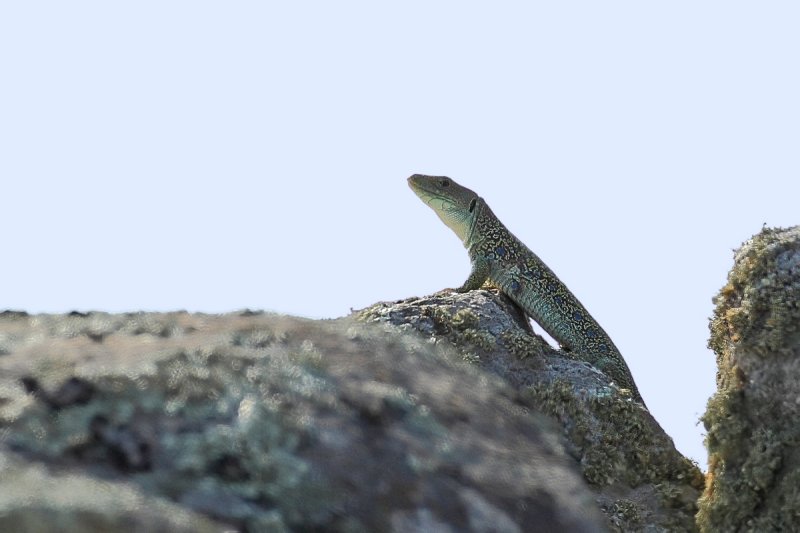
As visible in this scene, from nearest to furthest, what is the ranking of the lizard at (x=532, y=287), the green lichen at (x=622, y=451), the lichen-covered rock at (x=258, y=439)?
the lichen-covered rock at (x=258, y=439) → the green lichen at (x=622, y=451) → the lizard at (x=532, y=287)

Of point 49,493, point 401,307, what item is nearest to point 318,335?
point 49,493

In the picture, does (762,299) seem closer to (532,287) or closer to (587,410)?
Answer: (587,410)

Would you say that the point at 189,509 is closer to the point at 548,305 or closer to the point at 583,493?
the point at 583,493

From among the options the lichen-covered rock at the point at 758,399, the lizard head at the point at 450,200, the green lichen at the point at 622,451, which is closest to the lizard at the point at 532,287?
the lizard head at the point at 450,200

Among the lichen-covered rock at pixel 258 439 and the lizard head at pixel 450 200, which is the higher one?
the lizard head at pixel 450 200

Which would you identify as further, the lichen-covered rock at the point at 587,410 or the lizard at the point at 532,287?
the lizard at the point at 532,287

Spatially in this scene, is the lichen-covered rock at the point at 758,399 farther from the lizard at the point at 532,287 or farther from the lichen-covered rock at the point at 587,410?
the lizard at the point at 532,287
